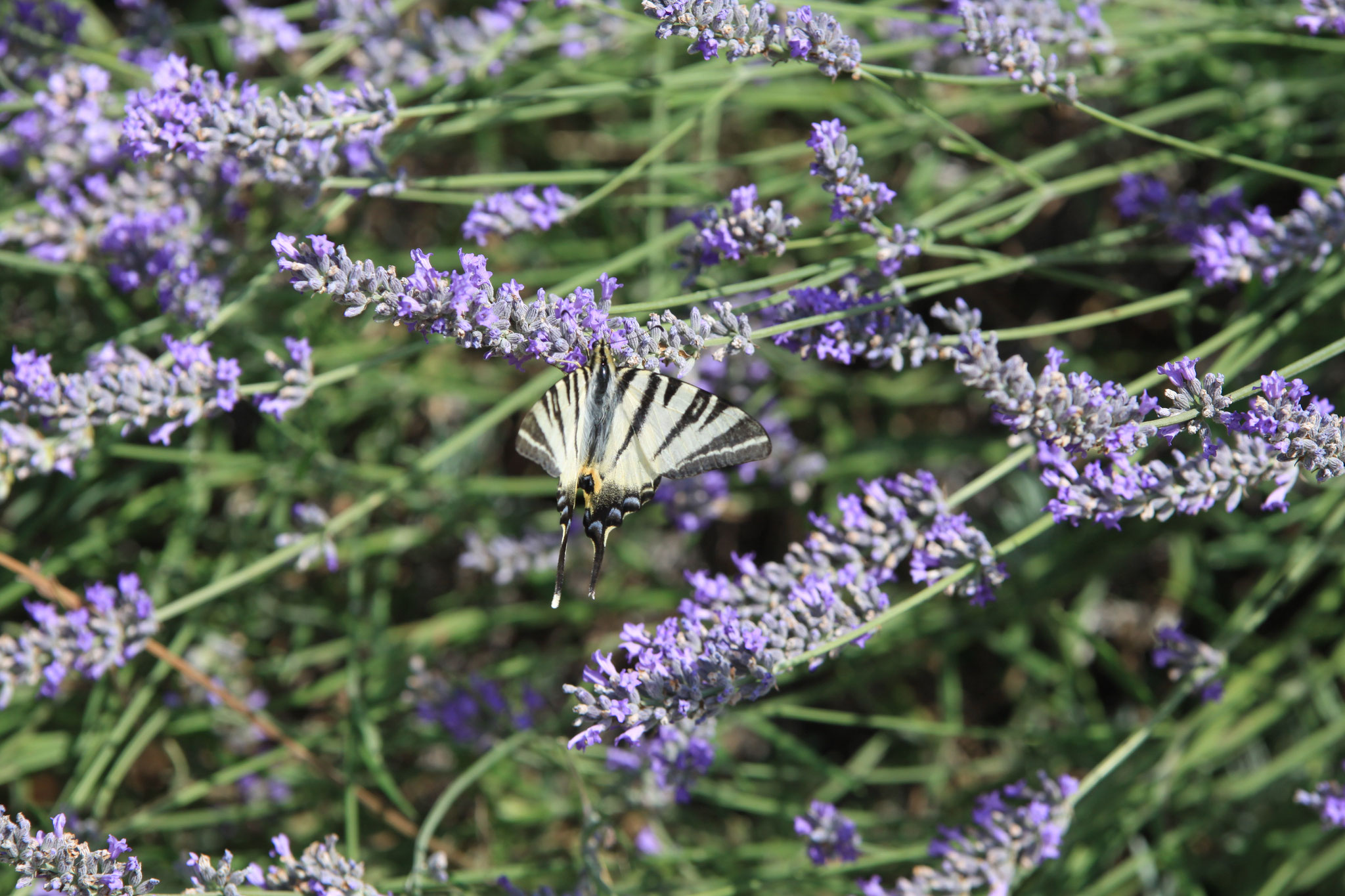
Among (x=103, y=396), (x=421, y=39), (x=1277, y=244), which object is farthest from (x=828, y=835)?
(x=421, y=39)

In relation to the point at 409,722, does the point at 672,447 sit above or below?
above

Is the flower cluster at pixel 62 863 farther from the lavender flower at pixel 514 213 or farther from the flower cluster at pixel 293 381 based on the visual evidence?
the lavender flower at pixel 514 213

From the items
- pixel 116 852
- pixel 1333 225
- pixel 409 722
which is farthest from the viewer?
pixel 409 722

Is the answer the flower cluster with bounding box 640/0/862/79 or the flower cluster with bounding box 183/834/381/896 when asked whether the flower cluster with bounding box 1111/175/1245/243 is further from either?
the flower cluster with bounding box 183/834/381/896

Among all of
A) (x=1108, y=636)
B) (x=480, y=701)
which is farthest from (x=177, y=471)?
(x=1108, y=636)

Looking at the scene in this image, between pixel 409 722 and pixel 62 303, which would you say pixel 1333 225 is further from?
pixel 62 303

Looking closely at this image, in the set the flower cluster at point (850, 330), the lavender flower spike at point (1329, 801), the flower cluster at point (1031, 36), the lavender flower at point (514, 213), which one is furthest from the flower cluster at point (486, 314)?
the lavender flower spike at point (1329, 801)

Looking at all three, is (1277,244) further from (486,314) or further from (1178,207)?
(486,314)

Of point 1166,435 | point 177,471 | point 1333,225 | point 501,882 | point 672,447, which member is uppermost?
point 1333,225
